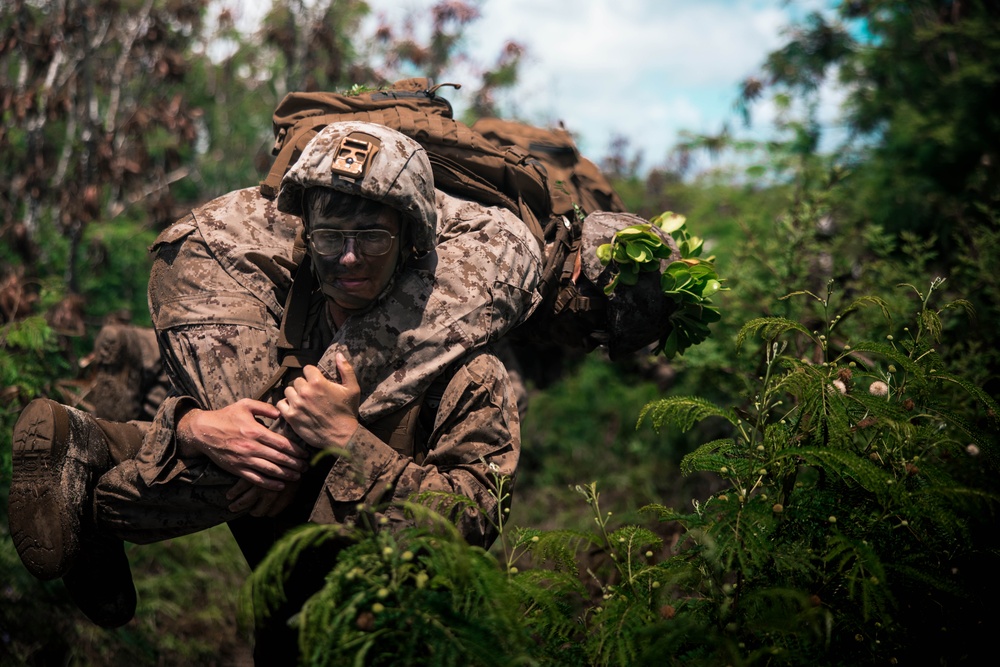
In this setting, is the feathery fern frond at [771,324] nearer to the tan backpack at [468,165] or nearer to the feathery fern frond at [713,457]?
the feathery fern frond at [713,457]

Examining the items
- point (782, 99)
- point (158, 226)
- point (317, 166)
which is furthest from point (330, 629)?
point (782, 99)

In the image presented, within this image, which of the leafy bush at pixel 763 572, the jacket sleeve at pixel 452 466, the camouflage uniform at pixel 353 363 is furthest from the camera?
the camouflage uniform at pixel 353 363

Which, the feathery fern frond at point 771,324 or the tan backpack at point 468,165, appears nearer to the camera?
the feathery fern frond at point 771,324

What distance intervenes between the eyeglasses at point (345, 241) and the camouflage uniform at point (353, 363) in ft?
0.80

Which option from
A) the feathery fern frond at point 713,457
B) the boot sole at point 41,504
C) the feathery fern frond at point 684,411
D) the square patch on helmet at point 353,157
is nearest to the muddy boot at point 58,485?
the boot sole at point 41,504

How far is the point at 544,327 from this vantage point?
171 inches

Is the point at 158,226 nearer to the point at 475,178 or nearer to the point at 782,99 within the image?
the point at 475,178

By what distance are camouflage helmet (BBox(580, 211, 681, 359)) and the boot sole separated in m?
2.34

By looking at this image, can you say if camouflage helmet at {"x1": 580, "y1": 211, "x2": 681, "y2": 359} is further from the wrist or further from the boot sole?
the boot sole

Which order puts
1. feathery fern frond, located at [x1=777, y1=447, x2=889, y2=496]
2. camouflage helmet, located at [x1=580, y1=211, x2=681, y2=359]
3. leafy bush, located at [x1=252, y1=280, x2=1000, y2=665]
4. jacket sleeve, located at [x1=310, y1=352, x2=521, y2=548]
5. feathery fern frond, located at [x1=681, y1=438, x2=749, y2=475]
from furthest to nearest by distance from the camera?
1. camouflage helmet, located at [x1=580, y1=211, x2=681, y2=359]
2. jacket sleeve, located at [x1=310, y1=352, x2=521, y2=548]
3. feathery fern frond, located at [x1=681, y1=438, x2=749, y2=475]
4. feathery fern frond, located at [x1=777, y1=447, x2=889, y2=496]
5. leafy bush, located at [x1=252, y1=280, x2=1000, y2=665]

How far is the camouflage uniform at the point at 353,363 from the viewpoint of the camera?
3.32 meters

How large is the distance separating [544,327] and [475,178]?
30.9 inches

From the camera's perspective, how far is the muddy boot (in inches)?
131

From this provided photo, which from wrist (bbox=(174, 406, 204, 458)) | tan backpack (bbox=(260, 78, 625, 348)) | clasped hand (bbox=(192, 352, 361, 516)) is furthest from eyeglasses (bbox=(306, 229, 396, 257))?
wrist (bbox=(174, 406, 204, 458))
